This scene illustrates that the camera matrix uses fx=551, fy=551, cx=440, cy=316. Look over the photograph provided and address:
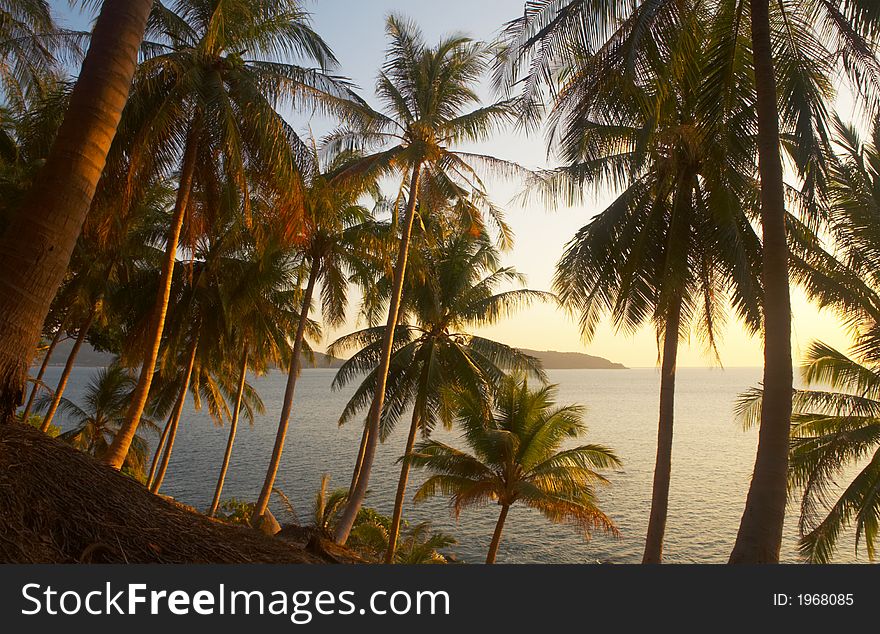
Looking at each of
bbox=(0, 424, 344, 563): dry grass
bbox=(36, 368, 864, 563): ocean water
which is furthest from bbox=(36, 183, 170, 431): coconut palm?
bbox=(36, 368, 864, 563): ocean water

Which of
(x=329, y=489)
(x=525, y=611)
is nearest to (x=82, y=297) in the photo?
(x=525, y=611)

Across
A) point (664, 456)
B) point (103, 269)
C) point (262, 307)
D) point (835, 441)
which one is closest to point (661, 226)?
point (664, 456)

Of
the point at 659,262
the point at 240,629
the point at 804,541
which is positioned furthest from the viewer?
the point at 804,541

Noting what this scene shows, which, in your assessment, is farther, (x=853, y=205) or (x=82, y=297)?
(x=82, y=297)

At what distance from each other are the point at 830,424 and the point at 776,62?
347 inches

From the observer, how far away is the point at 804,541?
11.9m

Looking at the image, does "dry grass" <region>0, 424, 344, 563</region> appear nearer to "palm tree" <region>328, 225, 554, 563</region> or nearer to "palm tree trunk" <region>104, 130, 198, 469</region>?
"palm tree trunk" <region>104, 130, 198, 469</region>

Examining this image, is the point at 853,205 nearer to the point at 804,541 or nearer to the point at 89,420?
the point at 804,541

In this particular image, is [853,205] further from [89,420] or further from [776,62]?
[89,420]

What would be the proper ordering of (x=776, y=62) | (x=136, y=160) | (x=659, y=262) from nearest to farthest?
(x=776, y=62)
(x=136, y=160)
(x=659, y=262)

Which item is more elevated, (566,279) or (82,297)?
(566,279)

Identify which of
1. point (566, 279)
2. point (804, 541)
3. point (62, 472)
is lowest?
point (804, 541)

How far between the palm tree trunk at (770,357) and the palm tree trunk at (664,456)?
13.4ft

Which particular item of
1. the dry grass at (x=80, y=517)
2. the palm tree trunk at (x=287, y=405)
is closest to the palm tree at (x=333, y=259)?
the palm tree trunk at (x=287, y=405)
